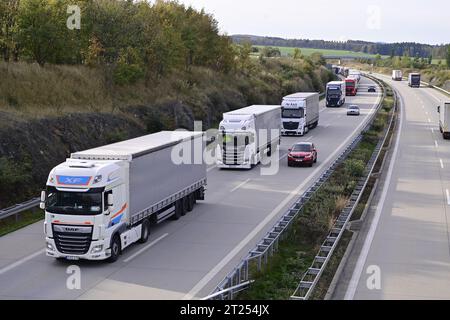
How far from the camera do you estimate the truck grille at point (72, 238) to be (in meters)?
18.3

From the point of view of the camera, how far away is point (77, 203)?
60.2ft

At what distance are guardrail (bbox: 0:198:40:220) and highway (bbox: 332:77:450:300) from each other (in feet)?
39.8

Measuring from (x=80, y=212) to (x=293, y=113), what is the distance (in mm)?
35604

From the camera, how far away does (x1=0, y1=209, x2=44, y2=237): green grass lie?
23.3 metres

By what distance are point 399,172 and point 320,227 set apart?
14.9 m

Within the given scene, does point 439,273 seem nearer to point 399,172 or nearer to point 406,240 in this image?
point 406,240

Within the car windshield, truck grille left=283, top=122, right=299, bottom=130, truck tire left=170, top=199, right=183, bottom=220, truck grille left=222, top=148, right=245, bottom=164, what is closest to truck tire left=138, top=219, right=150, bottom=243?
truck tire left=170, top=199, right=183, bottom=220

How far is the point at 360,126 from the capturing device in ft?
197

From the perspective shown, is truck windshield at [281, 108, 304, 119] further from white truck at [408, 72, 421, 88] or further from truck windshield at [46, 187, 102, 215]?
white truck at [408, 72, 421, 88]

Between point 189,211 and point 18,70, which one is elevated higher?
point 18,70

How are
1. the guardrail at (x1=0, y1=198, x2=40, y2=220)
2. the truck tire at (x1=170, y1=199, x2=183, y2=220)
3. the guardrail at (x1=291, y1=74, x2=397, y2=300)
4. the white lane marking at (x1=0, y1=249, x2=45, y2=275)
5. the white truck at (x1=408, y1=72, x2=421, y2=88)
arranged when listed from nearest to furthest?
the guardrail at (x1=291, y1=74, x2=397, y2=300)
the white lane marking at (x1=0, y1=249, x2=45, y2=275)
the guardrail at (x1=0, y1=198, x2=40, y2=220)
the truck tire at (x1=170, y1=199, x2=183, y2=220)
the white truck at (x1=408, y1=72, x2=421, y2=88)

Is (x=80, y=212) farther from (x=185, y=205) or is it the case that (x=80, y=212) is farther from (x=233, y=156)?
(x=233, y=156)
